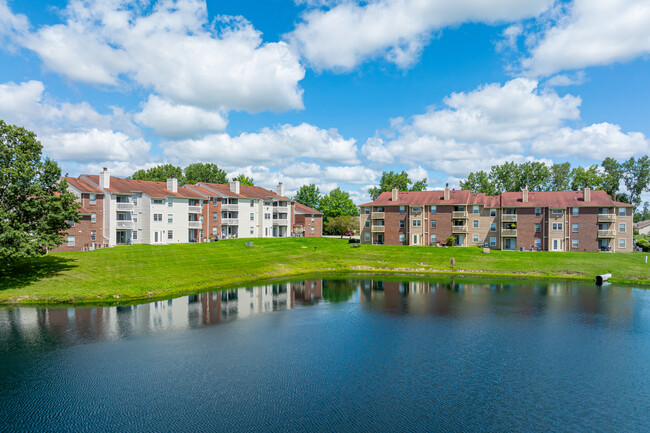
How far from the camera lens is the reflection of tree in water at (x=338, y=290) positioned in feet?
146

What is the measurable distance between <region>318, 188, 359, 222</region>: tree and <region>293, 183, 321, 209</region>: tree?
608 centimetres

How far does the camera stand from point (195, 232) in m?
76.4

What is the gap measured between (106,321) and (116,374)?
39.4 ft

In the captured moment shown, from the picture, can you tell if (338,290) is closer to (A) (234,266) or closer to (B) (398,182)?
(A) (234,266)

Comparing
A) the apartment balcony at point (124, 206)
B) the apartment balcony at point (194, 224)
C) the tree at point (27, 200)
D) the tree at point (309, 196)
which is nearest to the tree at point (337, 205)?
the tree at point (309, 196)

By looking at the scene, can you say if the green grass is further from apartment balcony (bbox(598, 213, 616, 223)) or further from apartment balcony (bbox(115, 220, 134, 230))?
apartment balcony (bbox(598, 213, 616, 223))

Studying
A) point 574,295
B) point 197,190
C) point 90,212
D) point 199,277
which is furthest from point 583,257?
point 90,212

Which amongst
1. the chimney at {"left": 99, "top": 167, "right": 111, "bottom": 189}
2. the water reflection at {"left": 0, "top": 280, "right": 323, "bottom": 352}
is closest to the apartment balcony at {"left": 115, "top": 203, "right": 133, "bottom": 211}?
the chimney at {"left": 99, "top": 167, "right": 111, "bottom": 189}

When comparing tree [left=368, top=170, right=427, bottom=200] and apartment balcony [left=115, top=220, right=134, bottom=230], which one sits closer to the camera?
apartment balcony [left=115, top=220, right=134, bottom=230]

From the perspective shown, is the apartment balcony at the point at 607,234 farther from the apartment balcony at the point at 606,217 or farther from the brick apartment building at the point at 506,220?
the apartment balcony at the point at 606,217

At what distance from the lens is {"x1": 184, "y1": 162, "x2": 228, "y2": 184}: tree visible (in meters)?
123

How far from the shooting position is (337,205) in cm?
11762

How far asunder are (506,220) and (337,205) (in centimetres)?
Result: 5288

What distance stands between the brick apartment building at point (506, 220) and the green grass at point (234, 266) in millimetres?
5701
